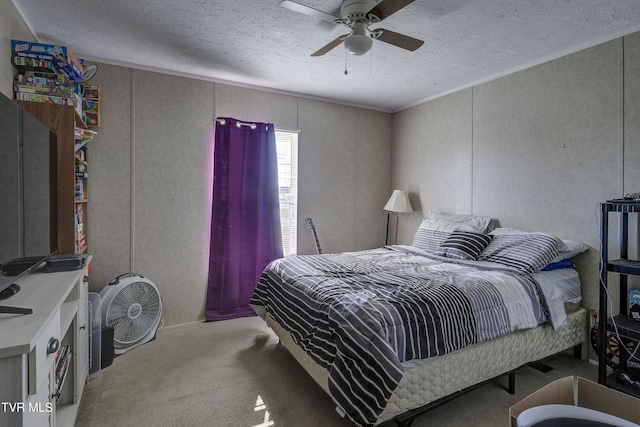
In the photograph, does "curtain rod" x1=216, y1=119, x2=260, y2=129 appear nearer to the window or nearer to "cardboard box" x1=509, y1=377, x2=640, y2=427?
the window

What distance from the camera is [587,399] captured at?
1222 mm

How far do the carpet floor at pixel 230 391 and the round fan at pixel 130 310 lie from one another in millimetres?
106

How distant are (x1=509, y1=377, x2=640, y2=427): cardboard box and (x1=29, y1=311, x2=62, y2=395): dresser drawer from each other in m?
1.47

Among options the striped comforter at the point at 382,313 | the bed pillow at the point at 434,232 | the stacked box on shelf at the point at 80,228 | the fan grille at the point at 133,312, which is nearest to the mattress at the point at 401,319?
the striped comforter at the point at 382,313

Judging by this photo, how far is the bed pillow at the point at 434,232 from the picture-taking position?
330 cm

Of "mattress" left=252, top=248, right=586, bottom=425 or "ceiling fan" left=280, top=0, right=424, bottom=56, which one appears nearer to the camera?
"mattress" left=252, top=248, right=586, bottom=425

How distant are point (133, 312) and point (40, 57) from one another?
6.47ft

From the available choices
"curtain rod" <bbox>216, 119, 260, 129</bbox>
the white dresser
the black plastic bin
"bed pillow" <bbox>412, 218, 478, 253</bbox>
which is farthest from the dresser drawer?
"bed pillow" <bbox>412, 218, 478, 253</bbox>

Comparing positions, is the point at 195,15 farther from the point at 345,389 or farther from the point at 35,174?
the point at 345,389

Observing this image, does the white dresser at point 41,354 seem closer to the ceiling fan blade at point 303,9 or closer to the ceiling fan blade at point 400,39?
the ceiling fan blade at point 303,9

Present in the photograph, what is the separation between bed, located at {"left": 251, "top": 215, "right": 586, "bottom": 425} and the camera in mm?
1630

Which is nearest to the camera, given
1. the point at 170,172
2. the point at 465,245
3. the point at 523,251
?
the point at 523,251

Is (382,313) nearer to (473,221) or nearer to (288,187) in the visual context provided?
(473,221)

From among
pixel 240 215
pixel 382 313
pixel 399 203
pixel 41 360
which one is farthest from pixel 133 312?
pixel 399 203
